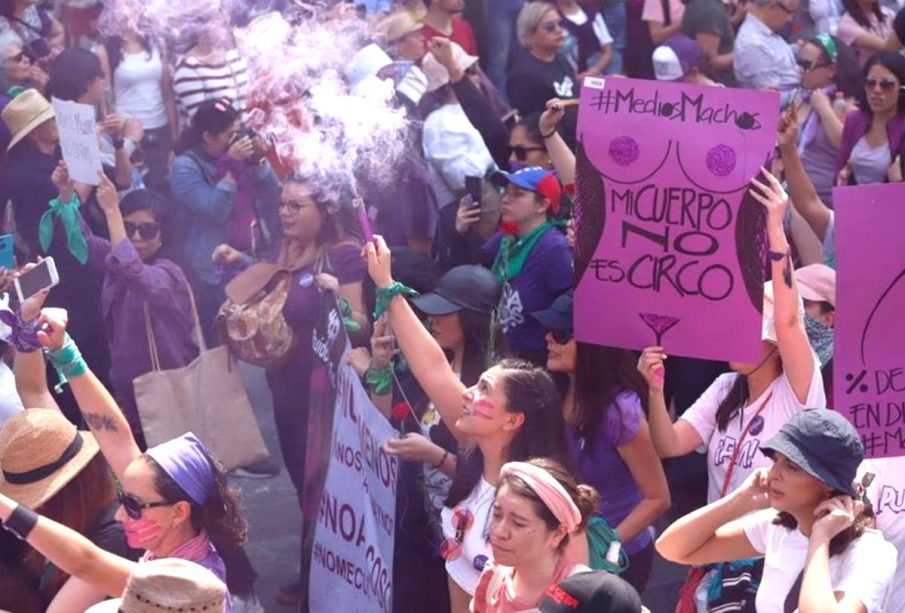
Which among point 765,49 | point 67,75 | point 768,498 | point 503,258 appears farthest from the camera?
point 765,49

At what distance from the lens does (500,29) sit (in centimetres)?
1128

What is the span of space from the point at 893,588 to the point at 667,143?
5.11 feet

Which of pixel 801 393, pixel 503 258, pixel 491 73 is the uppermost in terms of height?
pixel 801 393

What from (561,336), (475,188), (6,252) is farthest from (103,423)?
(475,188)

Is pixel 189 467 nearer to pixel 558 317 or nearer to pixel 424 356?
pixel 424 356

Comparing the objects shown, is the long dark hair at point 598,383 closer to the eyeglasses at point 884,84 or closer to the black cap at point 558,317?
the black cap at point 558,317

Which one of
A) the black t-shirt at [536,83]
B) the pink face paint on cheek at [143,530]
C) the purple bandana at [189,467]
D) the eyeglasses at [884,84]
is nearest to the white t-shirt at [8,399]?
the purple bandana at [189,467]

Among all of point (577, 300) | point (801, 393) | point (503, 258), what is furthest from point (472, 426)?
point (503, 258)

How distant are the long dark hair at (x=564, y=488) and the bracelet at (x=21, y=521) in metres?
1.24

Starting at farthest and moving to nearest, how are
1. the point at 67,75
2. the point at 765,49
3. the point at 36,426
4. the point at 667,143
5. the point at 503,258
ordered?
the point at 765,49
the point at 67,75
the point at 503,258
the point at 667,143
the point at 36,426

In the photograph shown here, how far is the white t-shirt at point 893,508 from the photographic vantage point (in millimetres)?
4820

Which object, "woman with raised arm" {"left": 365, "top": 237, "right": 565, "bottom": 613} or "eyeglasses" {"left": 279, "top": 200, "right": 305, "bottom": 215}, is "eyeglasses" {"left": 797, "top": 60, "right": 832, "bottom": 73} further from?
"woman with raised arm" {"left": 365, "top": 237, "right": 565, "bottom": 613}

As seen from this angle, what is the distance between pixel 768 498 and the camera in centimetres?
436

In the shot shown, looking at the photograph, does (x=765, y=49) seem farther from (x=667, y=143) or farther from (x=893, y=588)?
(x=893, y=588)
